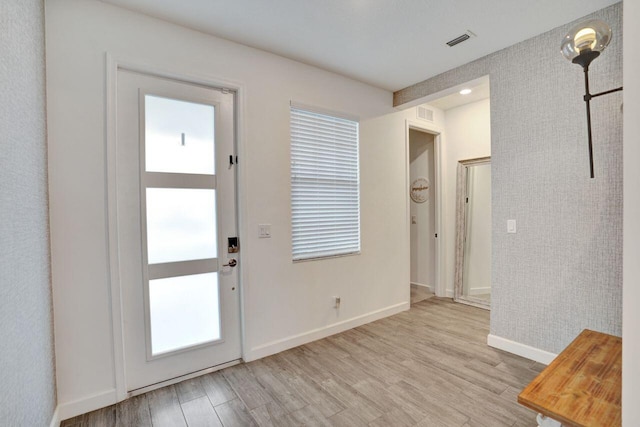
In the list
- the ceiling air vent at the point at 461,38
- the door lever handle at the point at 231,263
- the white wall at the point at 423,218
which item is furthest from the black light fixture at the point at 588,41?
the white wall at the point at 423,218

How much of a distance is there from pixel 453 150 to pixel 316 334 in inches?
131

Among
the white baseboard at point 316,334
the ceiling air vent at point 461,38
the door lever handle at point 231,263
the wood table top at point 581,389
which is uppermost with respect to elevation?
the ceiling air vent at point 461,38

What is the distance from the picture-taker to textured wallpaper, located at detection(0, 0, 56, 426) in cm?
114

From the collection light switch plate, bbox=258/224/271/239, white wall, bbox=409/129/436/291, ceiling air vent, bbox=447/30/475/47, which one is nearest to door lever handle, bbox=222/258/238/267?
light switch plate, bbox=258/224/271/239

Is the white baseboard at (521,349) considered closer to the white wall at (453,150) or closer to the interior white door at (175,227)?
the white wall at (453,150)

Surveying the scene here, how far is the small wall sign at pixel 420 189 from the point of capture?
15.6ft

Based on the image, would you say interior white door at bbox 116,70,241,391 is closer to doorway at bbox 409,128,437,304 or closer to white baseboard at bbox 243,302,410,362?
white baseboard at bbox 243,302,410,362

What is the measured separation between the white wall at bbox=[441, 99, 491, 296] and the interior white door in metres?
3.29

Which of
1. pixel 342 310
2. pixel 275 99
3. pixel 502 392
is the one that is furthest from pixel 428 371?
pixel 275 99

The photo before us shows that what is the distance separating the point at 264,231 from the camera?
8.70 feet

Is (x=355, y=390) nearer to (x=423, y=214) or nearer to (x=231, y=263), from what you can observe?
(x=231, y=263)

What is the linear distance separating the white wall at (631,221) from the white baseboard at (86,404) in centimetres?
265

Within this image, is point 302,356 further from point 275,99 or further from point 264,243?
point 275,99

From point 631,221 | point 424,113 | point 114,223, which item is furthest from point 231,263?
point 424,113
